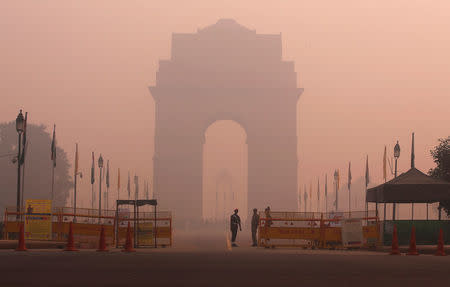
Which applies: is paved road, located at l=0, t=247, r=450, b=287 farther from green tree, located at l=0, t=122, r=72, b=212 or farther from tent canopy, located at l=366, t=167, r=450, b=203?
green tree, located at l=0, t=122, r=72, b=212

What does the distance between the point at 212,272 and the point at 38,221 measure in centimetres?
1451

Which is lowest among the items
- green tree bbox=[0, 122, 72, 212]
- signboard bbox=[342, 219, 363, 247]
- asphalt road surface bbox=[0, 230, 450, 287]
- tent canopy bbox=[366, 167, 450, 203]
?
asphalt road surface bbox=[0, 230, 450, 287]

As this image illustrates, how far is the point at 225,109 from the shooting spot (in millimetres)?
89625

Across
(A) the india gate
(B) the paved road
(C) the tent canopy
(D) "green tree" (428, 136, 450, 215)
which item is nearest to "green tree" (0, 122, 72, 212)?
(A) the india gate

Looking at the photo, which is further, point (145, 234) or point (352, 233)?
point (145, 234)

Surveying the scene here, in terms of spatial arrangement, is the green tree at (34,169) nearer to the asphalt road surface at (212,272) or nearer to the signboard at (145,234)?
the signboard at (145,234)

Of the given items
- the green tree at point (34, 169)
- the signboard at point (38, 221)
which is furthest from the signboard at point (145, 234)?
the green tree at point (34, 169)

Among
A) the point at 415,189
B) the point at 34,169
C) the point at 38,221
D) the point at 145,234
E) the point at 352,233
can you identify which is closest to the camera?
the point at 38,221

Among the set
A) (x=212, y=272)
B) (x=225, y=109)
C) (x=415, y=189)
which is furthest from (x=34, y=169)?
(x=212, y=272)

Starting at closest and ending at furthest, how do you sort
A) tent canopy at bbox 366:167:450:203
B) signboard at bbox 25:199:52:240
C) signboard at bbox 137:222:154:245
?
signboard at bbox 25:199:52:240, signboard at bbox 137:222:154:245, tent canopy at bbox 366:167:450:203

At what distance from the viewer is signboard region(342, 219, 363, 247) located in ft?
94.9

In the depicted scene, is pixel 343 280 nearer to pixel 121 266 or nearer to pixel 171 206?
pixel 121 266

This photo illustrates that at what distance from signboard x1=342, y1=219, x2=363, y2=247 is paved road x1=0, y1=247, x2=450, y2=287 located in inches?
326

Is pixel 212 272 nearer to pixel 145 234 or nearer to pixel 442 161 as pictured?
pixel 145 234
